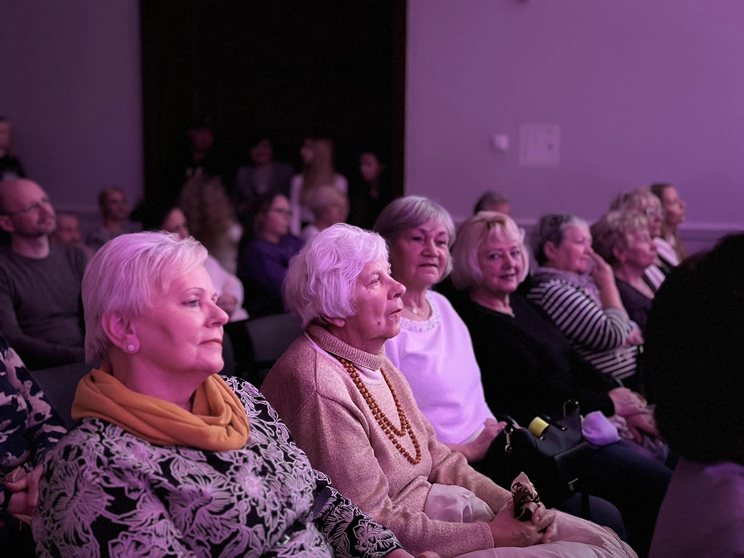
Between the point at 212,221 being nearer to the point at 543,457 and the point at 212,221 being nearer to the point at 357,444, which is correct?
the point at 543,457

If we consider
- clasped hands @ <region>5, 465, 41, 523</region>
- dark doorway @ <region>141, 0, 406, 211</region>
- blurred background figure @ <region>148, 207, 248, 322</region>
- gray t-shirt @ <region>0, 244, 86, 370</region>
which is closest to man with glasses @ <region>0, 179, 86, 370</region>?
gray t-shirt @ <region>0, 244, 86, 370</region>

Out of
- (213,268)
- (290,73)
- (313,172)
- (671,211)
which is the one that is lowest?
(213,268)

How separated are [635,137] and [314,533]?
578 centimetres

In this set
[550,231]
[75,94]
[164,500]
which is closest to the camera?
[164,500]

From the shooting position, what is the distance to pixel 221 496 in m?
1.29

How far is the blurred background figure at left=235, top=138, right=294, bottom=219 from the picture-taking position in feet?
22.2

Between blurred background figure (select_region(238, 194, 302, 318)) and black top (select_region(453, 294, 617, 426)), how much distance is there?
5.49 feet

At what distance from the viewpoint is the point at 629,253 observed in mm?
3756

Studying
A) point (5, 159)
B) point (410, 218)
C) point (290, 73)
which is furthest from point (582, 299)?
point (290, 73)

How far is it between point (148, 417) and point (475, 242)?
1740 mm

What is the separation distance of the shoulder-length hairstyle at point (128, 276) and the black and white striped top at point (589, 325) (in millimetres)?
2030

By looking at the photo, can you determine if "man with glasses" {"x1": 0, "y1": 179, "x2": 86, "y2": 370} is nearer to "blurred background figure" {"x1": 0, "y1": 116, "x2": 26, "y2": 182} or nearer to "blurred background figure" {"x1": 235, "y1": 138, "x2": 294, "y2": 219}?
"blurred background figure" {"x1": 0, "y1": 116, "x2": 26, "y2": 182}

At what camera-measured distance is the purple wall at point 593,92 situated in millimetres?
6395

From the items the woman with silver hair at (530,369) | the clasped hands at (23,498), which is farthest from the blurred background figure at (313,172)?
the clasped hands at (23,498)
